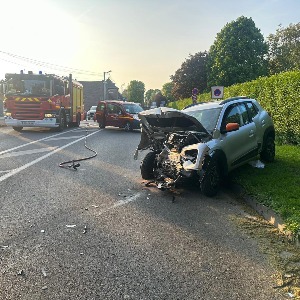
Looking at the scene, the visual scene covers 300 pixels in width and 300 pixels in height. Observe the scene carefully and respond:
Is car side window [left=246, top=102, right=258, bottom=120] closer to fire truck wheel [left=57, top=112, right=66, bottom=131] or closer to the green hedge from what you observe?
the green hedge

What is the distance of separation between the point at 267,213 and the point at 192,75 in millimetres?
51718

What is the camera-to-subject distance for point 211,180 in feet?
21.3

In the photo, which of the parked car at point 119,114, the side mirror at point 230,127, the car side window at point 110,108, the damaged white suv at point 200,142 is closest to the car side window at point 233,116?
the damaged white suv at point 200,142

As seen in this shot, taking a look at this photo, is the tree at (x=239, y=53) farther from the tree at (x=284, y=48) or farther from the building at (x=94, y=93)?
the building at (x=94, y=93)

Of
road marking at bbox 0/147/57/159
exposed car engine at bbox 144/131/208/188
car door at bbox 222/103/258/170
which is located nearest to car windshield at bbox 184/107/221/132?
car door at bbox 222/103/258/170

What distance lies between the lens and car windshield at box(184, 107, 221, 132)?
7219 millimetres

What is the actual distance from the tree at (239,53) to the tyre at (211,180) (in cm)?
4438

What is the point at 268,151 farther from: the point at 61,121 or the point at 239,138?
the point at 61,121

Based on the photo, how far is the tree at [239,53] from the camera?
48844mm

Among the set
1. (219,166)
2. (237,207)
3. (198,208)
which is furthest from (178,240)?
(219,166)

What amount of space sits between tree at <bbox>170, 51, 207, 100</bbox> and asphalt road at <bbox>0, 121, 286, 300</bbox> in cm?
4971

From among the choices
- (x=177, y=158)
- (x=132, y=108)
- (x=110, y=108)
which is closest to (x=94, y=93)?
(x=110, y=108)

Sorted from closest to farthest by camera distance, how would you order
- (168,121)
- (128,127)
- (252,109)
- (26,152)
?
(168,121)
(252,109)
(26,152)
(128,127)

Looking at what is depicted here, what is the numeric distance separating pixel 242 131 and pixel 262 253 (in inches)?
159
